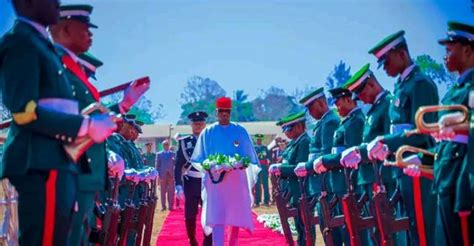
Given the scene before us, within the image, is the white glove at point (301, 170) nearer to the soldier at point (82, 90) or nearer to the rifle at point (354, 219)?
the rifle at point (354, 219)

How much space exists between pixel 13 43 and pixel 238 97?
73260mm

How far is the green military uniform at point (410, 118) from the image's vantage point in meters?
4.86

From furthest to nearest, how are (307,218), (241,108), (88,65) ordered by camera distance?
1. (241,108)
2. (307,218)
3. (88,65)

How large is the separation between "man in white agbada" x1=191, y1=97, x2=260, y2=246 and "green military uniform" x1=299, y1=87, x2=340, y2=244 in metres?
0.95

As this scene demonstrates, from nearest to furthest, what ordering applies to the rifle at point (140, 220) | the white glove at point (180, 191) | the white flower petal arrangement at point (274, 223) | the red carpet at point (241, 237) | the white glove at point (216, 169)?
the rifle at point (140, 220)
the white glove at point (216, 169)
the white glove at point (180, 191)
the red carpet at point (241, 237)
the white flower petal arrangement at point (274, 223)

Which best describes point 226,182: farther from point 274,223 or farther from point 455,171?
point 274,223

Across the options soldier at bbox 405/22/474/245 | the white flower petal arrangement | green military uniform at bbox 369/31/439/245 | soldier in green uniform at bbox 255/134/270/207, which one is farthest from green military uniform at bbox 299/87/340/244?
soldier in green uniform at bbox 255/134/270/207

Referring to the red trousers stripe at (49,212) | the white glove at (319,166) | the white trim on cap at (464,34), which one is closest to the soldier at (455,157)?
the white trim on cap at (464,34)

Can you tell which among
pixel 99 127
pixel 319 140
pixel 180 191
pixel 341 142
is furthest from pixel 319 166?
pixel 99 127

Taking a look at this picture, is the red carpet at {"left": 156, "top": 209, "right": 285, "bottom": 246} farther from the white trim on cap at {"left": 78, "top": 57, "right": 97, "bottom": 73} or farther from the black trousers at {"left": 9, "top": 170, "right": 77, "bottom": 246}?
the black trousers at {"left": 9, "top": 170, "right": 77, "bottom": 246}

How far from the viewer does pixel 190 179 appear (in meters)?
9.23

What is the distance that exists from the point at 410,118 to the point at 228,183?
346 centimetres

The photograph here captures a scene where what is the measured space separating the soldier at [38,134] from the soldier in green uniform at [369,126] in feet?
9.54

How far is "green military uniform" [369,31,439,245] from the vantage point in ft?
15.9
